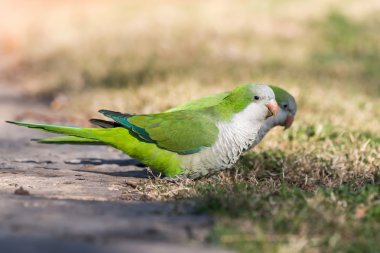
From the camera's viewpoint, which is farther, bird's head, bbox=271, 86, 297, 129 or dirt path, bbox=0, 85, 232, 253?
bird's head, bbox=271, 86, 297, 129

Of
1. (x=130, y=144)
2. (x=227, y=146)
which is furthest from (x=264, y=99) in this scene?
(x=130, y=144)


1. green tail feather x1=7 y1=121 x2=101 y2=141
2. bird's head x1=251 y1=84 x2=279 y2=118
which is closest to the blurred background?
bird's head x1=251 y1=84 x2=279 y2=118

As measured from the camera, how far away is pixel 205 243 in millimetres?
3182

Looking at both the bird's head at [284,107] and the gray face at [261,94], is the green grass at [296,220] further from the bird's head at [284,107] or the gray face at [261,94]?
the bird's head at [284,107]

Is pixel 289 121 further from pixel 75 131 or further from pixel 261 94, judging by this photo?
pixel 75 131

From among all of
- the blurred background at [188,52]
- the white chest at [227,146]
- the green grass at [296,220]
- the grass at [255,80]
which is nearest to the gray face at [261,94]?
the white chest at [227,146]

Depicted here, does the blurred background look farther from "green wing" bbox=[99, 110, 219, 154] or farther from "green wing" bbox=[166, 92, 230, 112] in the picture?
"green wing" bbox=[99, 110, 219, 154]

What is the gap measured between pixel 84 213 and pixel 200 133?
1305mm

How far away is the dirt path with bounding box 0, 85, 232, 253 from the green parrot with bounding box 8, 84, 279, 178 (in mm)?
282

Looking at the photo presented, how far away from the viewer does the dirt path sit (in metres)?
3.10

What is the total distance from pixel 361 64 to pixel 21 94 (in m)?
4.64

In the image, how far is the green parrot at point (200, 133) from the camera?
4.75 metres

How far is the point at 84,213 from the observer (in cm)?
363

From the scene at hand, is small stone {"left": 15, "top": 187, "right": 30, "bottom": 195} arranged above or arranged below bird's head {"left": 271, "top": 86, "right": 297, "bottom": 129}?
below
